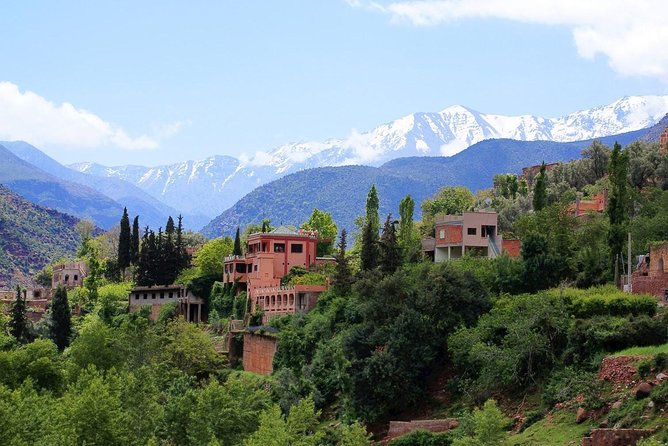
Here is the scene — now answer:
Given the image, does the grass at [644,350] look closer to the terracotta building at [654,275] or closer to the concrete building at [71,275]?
the terracotta building at [654,275]

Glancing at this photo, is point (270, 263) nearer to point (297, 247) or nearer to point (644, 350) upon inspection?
point (297, 247)

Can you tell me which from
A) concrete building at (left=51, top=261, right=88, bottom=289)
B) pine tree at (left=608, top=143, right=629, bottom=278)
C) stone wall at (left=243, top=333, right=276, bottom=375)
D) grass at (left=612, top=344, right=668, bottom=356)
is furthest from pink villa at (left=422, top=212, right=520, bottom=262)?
concrete building at (left=51, top=261, right=88, bottom=289)

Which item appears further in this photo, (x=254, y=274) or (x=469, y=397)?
(x=254, y=274)

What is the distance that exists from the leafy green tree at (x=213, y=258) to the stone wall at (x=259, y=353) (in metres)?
16.6

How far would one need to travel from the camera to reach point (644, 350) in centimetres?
4775

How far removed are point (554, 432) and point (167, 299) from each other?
159ft

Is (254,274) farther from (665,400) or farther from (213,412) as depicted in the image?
(665,400)

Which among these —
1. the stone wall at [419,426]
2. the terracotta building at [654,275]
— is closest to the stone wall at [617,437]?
the stone wall at [419,426]

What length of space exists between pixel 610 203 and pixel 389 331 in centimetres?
1348

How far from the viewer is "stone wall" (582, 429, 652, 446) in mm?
40188

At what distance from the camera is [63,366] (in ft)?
232

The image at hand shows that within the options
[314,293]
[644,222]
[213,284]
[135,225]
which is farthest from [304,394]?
[135,225]

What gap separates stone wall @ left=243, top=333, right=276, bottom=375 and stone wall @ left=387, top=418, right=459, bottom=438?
18422 mm

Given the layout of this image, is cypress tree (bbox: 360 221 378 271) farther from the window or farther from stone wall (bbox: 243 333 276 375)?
the window
